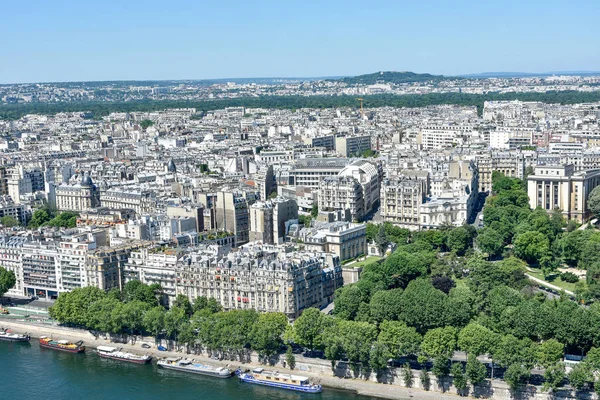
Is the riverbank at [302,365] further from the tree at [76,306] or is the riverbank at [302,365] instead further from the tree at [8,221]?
the tree at [8,221]

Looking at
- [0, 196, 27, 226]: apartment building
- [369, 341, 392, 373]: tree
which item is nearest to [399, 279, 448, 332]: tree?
[369, 341, 392, 373]: tree

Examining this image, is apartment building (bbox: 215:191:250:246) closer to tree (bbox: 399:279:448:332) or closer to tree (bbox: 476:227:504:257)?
tree (bbox: 476:227:504:257)

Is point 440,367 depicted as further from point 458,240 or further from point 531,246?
point 458,240

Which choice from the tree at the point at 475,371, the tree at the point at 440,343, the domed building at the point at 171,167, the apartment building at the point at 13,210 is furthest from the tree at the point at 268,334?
the domed building at the point at 171,167

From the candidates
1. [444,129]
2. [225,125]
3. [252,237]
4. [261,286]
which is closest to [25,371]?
[261,286]

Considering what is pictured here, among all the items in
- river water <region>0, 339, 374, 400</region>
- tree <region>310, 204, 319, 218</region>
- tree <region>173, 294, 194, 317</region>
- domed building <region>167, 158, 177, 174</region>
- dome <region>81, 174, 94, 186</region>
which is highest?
dome <region>81, 174, 94, 186</region>

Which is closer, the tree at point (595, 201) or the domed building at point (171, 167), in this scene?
the tree at point (595, 201)
